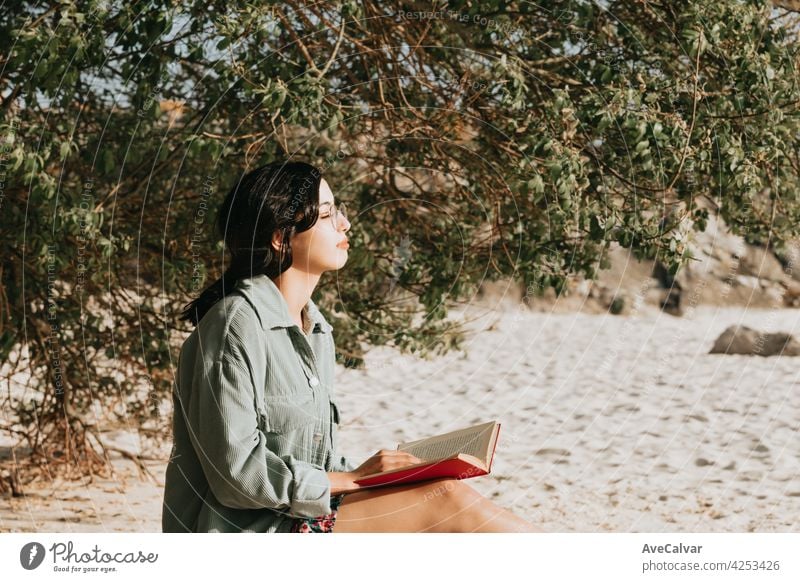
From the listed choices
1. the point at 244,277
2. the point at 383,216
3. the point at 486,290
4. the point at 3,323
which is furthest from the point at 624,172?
the point at 486,290

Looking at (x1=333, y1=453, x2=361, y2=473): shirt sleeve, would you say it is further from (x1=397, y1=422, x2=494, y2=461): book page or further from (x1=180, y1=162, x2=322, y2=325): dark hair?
(x1=180, y1=162, x2=322, y2=325): dark hair

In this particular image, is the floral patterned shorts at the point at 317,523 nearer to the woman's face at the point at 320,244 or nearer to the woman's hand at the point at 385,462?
the woman's hand at the point at 385,462

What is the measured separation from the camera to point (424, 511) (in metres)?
2.11

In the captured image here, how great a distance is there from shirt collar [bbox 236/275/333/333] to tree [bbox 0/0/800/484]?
3.15 feet

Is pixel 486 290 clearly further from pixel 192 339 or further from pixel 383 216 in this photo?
pixel 192 339

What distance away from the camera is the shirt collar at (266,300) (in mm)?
2137

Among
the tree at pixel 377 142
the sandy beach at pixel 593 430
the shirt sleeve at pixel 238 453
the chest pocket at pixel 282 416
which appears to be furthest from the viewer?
the sandy beach at pixel 593 430

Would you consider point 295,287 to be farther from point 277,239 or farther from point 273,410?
point 273,410

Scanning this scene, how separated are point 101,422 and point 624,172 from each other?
9.76ft

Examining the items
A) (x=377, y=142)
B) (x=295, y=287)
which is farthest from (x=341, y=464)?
(x=377, y=142)

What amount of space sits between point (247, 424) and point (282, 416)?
14cm

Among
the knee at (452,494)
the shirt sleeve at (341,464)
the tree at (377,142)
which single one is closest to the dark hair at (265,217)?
the shirt sleeve at (341,464)

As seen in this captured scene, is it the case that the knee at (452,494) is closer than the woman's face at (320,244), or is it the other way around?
the knee at (452,494)

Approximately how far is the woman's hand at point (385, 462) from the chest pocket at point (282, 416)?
0.16 meters
